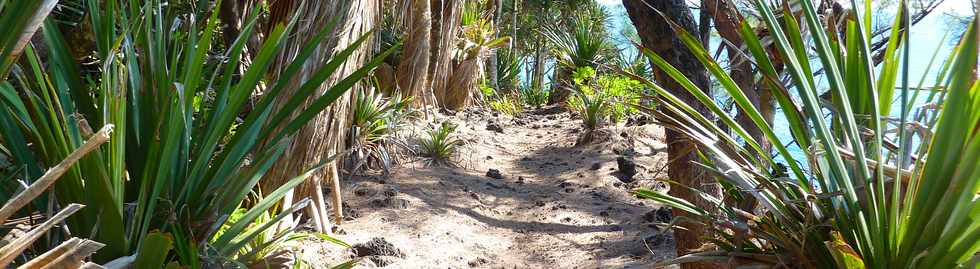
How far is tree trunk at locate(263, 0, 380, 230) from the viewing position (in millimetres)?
4832

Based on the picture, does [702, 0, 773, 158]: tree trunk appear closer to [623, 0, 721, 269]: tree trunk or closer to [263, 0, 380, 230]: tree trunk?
[623, 0, 721, 269]: tree trunk

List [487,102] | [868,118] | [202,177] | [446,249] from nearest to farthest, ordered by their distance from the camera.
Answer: [868,118]
[202,177]
[446,249]
[487,102]

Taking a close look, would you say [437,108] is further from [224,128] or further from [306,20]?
Answer: [224,128]

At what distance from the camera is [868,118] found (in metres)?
2.28

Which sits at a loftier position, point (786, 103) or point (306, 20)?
point (306, 20)

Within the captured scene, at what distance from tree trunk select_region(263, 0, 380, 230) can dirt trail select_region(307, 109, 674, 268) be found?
0.65 meters

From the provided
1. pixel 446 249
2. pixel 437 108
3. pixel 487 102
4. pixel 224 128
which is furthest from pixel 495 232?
pixel 487 102

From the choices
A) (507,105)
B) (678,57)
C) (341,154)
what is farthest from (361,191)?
(507,105)

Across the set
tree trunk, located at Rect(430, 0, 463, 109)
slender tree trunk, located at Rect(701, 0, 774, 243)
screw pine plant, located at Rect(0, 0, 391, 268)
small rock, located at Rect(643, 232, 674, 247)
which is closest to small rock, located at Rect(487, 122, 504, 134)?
tree trunk, located at Rect(430, 0, 463, 109)

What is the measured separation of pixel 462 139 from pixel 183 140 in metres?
7.24

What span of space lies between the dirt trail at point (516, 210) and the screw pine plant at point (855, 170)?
78.1 inches

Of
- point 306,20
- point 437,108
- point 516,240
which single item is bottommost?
point 516,240

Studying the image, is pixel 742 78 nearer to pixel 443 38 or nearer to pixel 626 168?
pixel 626 168

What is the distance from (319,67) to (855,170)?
10.8ft
